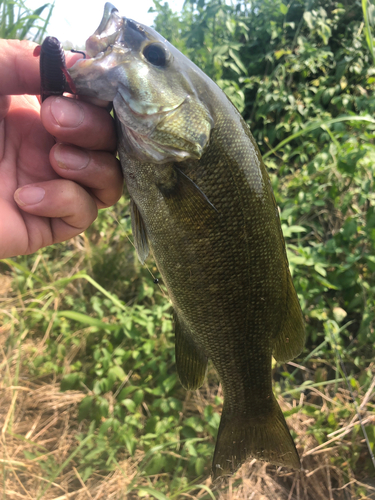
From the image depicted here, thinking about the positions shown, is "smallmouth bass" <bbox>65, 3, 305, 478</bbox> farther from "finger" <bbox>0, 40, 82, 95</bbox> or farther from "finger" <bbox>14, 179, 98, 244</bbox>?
"finger" <bbox>0, 40, 82, 95</bbox>

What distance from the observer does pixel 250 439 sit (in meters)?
1.17

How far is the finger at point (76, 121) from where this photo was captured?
2.74 ft

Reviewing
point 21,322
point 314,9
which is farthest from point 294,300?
point 314,9

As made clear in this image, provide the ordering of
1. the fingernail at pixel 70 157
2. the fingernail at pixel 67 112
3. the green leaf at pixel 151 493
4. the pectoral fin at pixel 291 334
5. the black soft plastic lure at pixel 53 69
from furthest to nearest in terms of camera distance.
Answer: the green leaf at pixel 151 493, the pectoral fin at pixel 291 334, the fingernail at pixel 70 157, the fingernail at pixel 67 112, the black soft plastic lure at pixel 53 69

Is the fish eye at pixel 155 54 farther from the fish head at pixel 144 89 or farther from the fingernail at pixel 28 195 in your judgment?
the fingernail at pixel 28 195

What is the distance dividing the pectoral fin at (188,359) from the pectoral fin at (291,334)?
298 mm

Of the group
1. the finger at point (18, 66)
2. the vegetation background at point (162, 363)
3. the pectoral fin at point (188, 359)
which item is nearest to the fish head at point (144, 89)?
the finger at point (18, 66)

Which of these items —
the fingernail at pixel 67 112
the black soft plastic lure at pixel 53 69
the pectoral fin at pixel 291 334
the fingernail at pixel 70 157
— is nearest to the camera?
the black soft plastic lure at pixel 53 69

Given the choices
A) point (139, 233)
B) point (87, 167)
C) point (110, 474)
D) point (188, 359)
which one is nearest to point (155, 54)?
point (87, 167)

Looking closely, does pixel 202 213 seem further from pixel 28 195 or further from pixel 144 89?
pixel 28 195

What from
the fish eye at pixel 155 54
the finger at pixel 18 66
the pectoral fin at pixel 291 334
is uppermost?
the fish eye at pixel 155 54

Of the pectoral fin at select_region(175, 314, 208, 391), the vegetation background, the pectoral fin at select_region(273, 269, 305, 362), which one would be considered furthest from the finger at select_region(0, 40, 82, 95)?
the pectoral fin at select_region(273, 269, 305, 362)

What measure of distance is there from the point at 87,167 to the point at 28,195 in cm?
22

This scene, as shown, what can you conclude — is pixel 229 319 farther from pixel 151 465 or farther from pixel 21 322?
pixel 21 322
